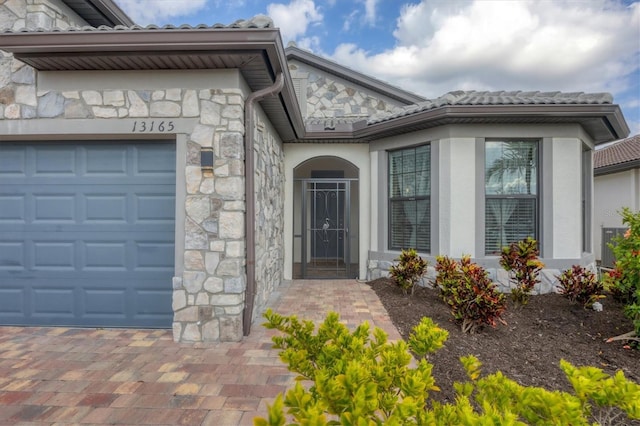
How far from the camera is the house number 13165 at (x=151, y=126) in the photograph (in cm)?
359

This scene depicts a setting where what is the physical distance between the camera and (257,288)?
424cm

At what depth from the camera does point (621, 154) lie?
405 inches

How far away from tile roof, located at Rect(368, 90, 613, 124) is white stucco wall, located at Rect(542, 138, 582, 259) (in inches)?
26.0

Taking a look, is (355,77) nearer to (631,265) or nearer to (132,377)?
(631,265)

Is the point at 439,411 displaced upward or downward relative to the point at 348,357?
downward

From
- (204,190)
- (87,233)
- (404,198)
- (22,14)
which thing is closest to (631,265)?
(404,198)

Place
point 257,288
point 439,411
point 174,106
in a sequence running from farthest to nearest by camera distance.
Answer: point 257,288 < point 174,106 < point 439,411

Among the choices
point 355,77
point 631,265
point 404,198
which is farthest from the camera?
point 355,77

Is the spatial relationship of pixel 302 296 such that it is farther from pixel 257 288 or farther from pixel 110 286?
pixel 110 286

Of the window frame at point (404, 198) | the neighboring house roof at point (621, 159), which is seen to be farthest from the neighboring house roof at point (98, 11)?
the neighboring house roof at point (621, 159)

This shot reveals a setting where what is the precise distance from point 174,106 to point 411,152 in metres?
4.27

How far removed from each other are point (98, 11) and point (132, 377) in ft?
15.5

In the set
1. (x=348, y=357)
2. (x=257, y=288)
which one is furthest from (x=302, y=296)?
(x=348, y=357)

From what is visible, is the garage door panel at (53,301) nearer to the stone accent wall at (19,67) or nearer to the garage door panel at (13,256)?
the garage door panel at (13,256)
